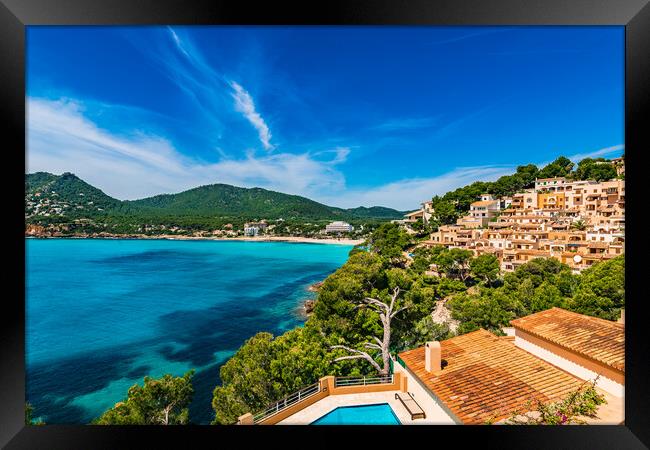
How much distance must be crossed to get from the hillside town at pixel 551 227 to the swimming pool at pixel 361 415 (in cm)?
→ 998

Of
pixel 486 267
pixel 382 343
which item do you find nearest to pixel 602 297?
pixel 382 343

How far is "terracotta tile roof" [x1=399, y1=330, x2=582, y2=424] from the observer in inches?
101

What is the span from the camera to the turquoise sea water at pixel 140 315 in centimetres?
842

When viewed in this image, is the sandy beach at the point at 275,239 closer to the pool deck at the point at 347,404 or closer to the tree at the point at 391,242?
the tree at the point at 391,242

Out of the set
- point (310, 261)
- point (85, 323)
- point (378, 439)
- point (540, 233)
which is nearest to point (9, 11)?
point (378, 439)

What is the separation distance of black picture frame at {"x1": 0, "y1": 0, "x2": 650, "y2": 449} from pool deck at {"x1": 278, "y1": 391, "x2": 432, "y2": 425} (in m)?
1.77

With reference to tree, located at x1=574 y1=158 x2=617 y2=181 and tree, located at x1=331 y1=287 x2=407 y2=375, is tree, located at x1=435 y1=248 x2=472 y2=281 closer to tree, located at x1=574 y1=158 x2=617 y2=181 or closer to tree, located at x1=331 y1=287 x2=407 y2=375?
tree, located at x1=331 y1=287 x2=407 y2=375

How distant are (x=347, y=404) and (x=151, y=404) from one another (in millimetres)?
2873

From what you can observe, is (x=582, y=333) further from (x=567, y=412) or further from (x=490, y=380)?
(x=567, y=412)

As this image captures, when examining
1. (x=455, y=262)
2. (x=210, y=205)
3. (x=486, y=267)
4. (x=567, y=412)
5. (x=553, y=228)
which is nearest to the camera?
(x=567, y=412)

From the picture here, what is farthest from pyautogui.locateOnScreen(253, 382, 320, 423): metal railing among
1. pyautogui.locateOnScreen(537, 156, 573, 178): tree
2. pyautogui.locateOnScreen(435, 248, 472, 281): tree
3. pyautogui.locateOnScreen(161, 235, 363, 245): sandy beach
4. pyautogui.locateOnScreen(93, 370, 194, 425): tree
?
pyautogui.locateOnScreen(161, 235, 363, 245): sandy beach

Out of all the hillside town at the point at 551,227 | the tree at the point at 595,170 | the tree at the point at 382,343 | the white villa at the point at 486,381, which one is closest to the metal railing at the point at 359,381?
the white villa at the point at 486,381

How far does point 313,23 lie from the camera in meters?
1.29

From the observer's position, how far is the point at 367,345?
5.08 m
